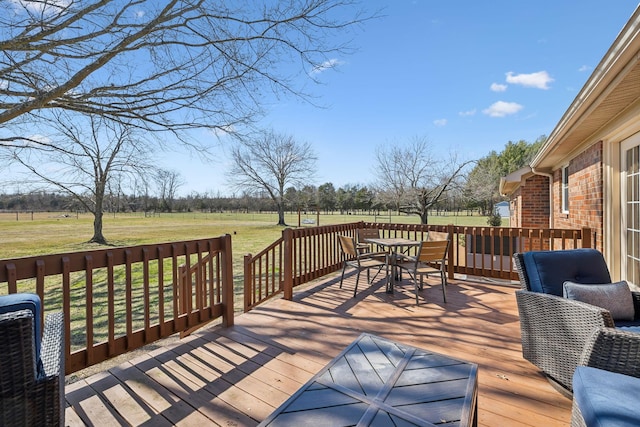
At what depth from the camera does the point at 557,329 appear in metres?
2.16

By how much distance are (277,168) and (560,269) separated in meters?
27.3

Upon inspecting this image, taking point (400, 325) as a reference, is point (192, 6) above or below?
above

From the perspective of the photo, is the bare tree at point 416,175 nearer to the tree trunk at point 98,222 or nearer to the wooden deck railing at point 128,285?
the wooden deck railing at point 128,285

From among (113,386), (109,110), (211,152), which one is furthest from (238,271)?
(113,386)

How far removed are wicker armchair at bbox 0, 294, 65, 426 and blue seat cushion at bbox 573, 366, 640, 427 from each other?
214 centimetres

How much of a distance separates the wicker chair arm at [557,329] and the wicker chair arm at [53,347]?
278 cm

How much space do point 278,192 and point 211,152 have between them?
23036 millimetres

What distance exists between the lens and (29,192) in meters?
11.7

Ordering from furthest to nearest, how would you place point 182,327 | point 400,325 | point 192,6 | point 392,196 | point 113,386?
point 392,196 < point 192,6 < point 400,325 < point 182,327 < point 113,386

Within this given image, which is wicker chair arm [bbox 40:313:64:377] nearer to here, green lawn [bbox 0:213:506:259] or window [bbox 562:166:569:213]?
window [bbox 562:166:569:213]

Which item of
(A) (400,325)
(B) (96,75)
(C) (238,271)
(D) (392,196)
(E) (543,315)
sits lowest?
(C) (238,271)

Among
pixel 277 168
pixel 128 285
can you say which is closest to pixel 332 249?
pixel 128 285

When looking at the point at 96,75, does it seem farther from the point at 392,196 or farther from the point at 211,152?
the point at 392,196

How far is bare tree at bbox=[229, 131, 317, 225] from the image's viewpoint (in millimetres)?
27859
